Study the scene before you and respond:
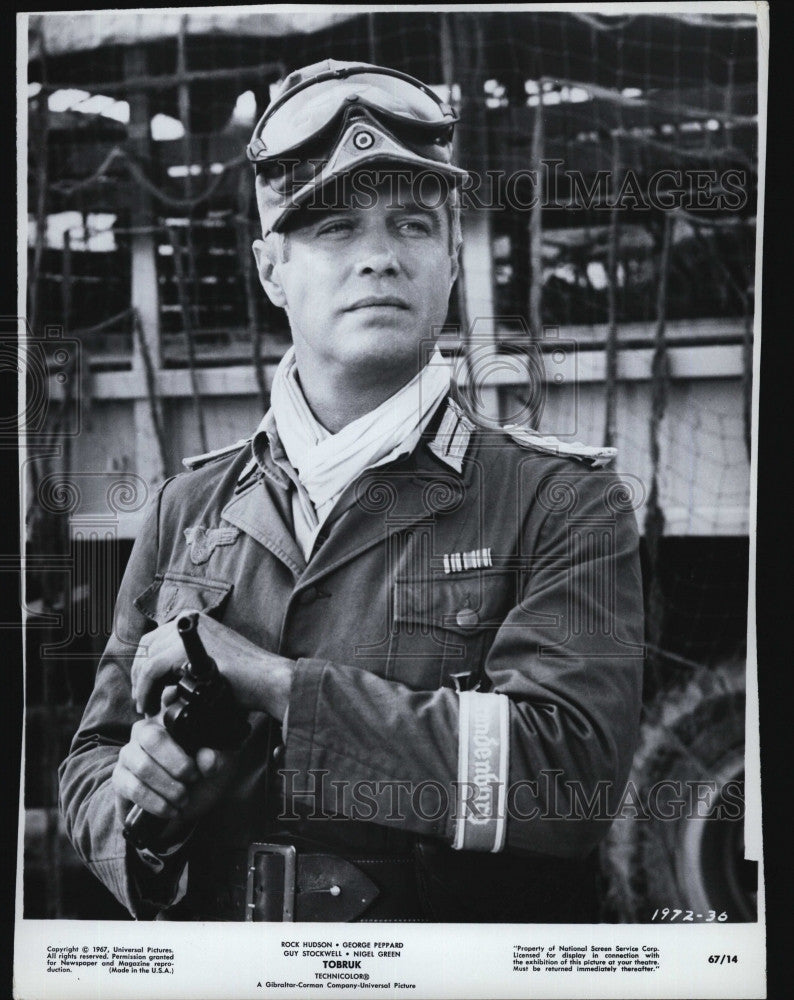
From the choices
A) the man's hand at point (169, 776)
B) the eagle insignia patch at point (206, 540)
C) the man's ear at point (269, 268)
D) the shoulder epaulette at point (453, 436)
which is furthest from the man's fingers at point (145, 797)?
the man's ear at point (269, 268)

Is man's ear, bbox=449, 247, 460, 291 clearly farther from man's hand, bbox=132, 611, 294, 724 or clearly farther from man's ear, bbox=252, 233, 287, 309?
man's hand, bbox=132, 611, 294, 724

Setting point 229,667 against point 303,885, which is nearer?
point 229,667

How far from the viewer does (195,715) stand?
269 cm

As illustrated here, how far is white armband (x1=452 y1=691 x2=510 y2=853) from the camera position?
2662 mm

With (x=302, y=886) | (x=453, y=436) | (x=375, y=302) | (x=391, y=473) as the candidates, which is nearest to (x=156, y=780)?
(x=302, y=886)

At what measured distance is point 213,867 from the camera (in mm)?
2869

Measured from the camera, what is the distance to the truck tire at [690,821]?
294cm

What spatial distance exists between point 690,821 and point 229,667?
48.9 inches

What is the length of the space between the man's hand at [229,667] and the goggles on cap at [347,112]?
118 cm

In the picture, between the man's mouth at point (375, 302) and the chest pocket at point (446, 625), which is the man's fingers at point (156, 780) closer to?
the chest pocket at point (446, 625)

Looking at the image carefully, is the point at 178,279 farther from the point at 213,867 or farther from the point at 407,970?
the point at 407,970

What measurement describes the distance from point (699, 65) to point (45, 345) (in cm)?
182

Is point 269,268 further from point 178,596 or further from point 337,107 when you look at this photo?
point 178,596

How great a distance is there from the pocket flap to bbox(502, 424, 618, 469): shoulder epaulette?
333mm
